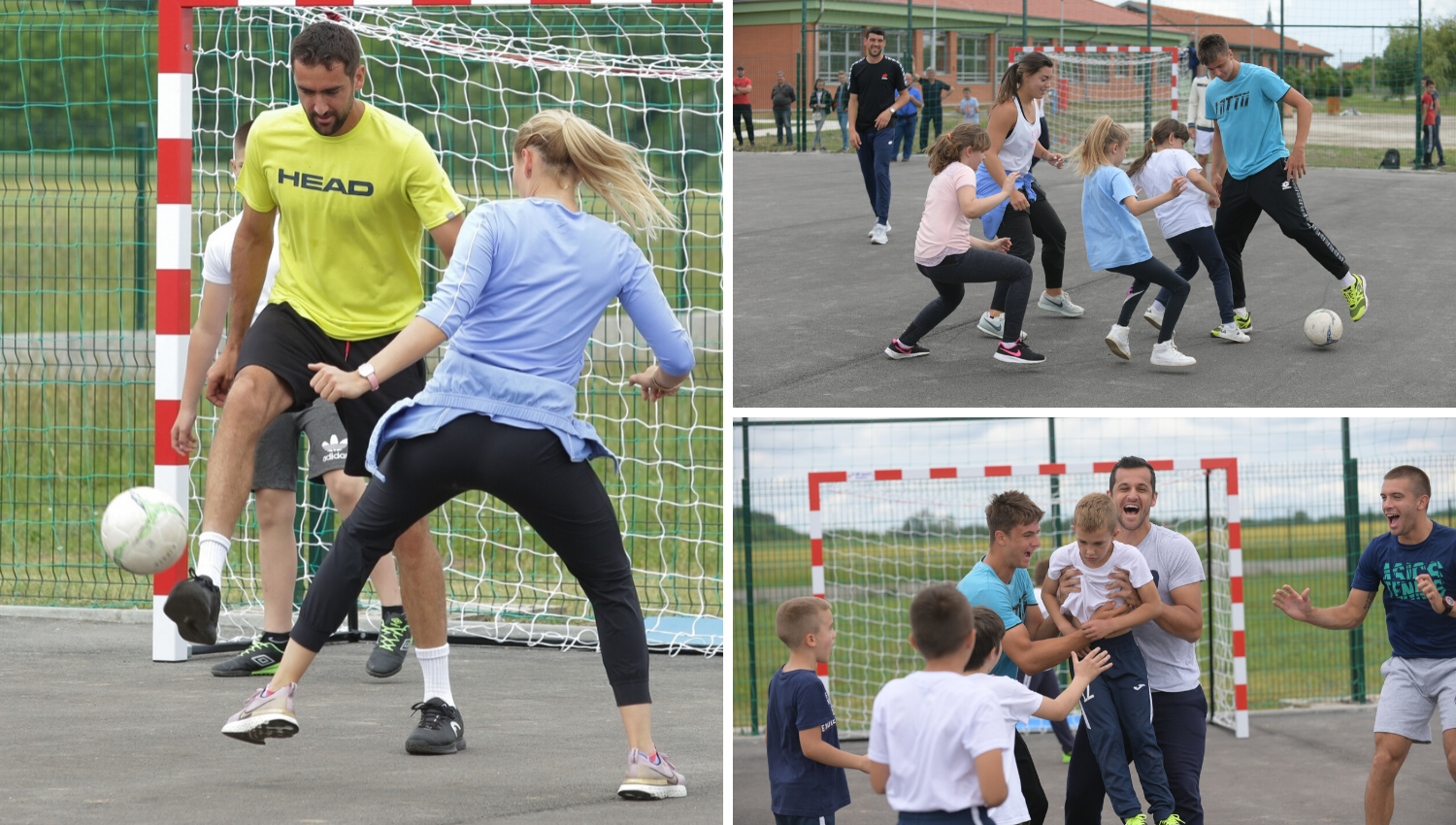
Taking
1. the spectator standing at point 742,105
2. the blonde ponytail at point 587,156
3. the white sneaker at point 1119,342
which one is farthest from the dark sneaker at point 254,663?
the spectator standing at point 742,105

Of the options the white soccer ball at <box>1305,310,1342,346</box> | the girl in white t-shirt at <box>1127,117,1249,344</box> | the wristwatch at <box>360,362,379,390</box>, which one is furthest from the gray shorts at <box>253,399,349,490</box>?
the white soccer ball at <box>1305,310,1342,346</box>

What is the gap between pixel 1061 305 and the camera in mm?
Answer: 8320

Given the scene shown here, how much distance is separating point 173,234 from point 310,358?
1794mm

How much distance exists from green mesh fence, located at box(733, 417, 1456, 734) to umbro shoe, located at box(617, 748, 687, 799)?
14.5 ft

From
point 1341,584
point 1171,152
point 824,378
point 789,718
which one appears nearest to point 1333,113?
point 1341,584

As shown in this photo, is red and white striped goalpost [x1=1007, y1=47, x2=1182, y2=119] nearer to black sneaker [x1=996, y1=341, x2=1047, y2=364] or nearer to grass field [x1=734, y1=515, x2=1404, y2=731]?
grass field [x1=734, y1=515, x2=1404, y2=731]

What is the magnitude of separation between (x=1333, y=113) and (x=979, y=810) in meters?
22.2

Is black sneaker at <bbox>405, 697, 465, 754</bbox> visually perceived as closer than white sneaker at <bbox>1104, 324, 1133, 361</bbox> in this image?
Yes

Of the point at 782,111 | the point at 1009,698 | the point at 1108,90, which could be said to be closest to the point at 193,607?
the point at 1009,698

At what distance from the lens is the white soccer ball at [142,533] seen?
155 inches

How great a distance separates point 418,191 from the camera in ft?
13.4

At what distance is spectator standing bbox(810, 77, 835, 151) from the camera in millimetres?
23766

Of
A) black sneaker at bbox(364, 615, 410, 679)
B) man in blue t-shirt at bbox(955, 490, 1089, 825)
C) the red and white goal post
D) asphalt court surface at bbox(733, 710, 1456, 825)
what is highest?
the red and white goal post

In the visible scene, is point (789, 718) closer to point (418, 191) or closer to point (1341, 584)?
point (418, 191)
